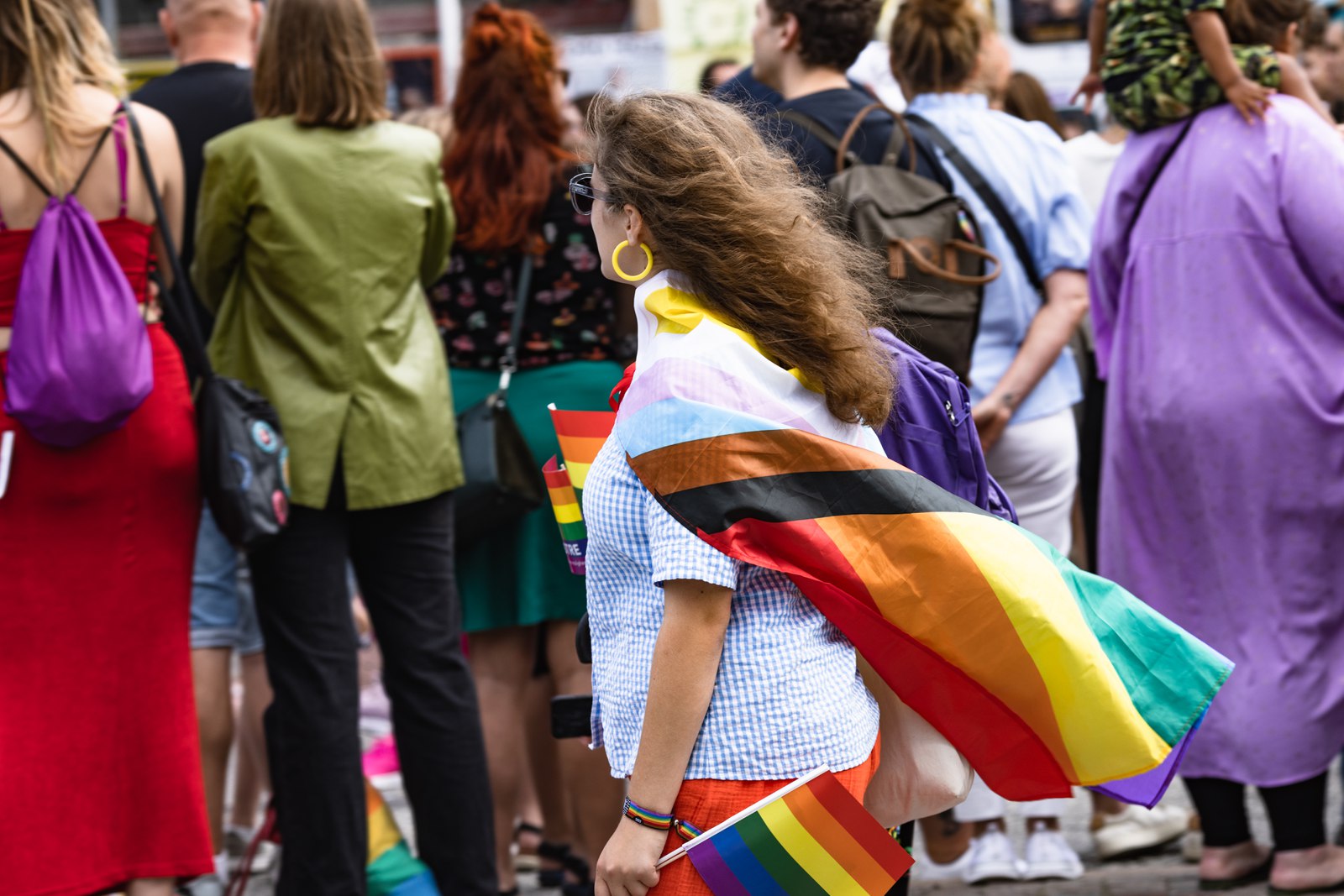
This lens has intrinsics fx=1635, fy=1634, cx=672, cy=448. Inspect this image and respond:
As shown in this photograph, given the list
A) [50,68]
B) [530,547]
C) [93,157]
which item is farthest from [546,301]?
[50,68]

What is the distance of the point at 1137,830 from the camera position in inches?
169

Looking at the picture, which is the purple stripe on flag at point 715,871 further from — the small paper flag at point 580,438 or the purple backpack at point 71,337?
the purple backpack at point 71,337

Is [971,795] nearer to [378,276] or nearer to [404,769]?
[404,769]

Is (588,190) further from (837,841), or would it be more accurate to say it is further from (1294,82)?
(1294,82)

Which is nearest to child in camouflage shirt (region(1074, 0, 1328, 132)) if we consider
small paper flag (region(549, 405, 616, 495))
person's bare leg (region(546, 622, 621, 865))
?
person's bare leg (region(546, 622, 621, 865))

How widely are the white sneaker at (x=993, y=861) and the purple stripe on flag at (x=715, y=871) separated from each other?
7.29 feet

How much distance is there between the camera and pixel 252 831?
4.70 m

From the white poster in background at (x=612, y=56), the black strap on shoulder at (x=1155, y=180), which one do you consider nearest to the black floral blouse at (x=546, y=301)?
the black strap on shoulder at (x=1155, y=180)

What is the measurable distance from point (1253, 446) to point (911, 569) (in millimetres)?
1937

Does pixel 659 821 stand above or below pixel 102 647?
above

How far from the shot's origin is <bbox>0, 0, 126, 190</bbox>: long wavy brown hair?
321cm

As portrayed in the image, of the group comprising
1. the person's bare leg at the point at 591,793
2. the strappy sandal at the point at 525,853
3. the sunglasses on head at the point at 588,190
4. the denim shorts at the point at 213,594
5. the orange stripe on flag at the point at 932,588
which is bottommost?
the strappy sandal at the point at 525,853

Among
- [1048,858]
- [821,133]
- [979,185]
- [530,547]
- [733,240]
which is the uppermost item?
[733,240]

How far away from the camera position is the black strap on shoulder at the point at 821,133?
12.1 feet
